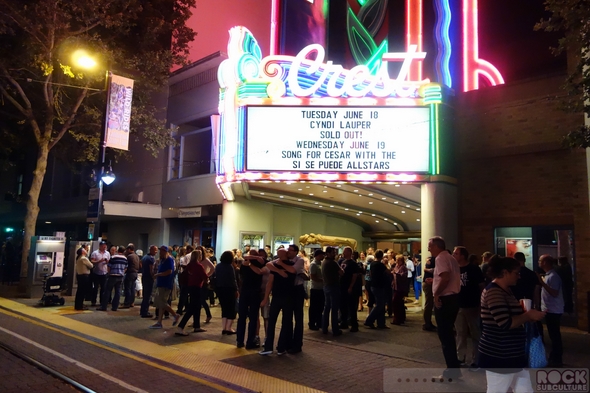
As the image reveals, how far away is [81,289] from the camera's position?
1332 cm

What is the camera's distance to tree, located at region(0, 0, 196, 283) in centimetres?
1716

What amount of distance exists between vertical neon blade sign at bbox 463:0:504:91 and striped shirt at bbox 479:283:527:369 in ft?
41.0

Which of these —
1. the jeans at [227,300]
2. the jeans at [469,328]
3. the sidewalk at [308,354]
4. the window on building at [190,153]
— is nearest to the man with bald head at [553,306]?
the sidewalk at [308,354]

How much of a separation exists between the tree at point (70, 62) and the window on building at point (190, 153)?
1564mm

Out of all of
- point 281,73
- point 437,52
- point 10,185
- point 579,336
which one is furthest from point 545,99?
point 10,185

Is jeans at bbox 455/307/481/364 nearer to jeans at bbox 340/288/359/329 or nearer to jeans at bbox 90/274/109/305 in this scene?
jeans at bbox 340/288/359/329

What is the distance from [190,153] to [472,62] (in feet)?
48.1

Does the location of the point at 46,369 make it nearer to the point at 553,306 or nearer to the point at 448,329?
the point at 448,329

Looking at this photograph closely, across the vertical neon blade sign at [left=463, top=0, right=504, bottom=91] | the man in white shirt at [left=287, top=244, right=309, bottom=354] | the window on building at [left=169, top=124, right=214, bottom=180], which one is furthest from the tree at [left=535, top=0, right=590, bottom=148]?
the window on building at [left=169, top=124, right=214, bottom=180]

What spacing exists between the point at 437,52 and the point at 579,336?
9706 mm

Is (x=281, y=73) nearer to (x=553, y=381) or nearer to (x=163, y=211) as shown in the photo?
(x=553, y=381)

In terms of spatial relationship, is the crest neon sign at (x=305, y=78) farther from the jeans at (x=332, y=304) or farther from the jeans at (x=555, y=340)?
the jeans at (x=555, y=340)

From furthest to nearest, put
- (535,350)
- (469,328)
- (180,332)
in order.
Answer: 1. (180,332)
2. (469,328)
3. (535,350)

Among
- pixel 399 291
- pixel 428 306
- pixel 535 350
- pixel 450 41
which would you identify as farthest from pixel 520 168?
pixel 535 350
